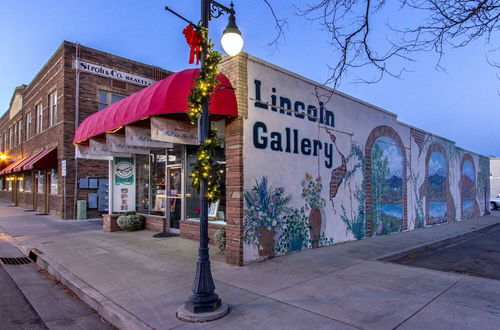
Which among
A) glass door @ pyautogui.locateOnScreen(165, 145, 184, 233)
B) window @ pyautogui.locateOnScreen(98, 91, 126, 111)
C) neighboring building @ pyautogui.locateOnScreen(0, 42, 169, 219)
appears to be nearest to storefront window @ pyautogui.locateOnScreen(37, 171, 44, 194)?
neighboring building @ pyautogui.locateOnScreen(0, 42, 169, 219)

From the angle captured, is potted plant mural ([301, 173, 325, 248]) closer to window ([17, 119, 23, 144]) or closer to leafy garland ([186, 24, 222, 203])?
leafy garland ([186, 24, 222, 203])

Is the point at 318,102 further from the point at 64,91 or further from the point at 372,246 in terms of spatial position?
the point at 64,91

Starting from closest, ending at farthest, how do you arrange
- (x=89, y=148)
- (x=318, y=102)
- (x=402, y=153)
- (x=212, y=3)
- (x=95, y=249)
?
(x=212, y=3)
(x=95, y=249)
(x=318, y=102)
(x=89, y=148)
(x=402, y=153)

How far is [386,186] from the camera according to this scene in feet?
43.3

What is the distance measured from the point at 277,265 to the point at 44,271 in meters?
5.46

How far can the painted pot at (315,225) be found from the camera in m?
9.37

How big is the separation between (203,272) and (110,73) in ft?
55.6

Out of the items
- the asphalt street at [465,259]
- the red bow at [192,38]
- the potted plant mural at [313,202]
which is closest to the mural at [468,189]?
the asphalt street at [465,259]

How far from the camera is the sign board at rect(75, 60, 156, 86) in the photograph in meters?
17.6

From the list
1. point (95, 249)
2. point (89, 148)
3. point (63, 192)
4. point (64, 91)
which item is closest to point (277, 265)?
point (95, 249)

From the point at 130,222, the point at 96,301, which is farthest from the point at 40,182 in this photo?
the point at 96,301

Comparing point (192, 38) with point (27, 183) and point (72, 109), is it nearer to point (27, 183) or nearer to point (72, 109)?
point (72, 109)

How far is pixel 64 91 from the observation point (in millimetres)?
16938

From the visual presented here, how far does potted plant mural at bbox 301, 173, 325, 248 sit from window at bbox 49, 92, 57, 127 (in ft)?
52.9
